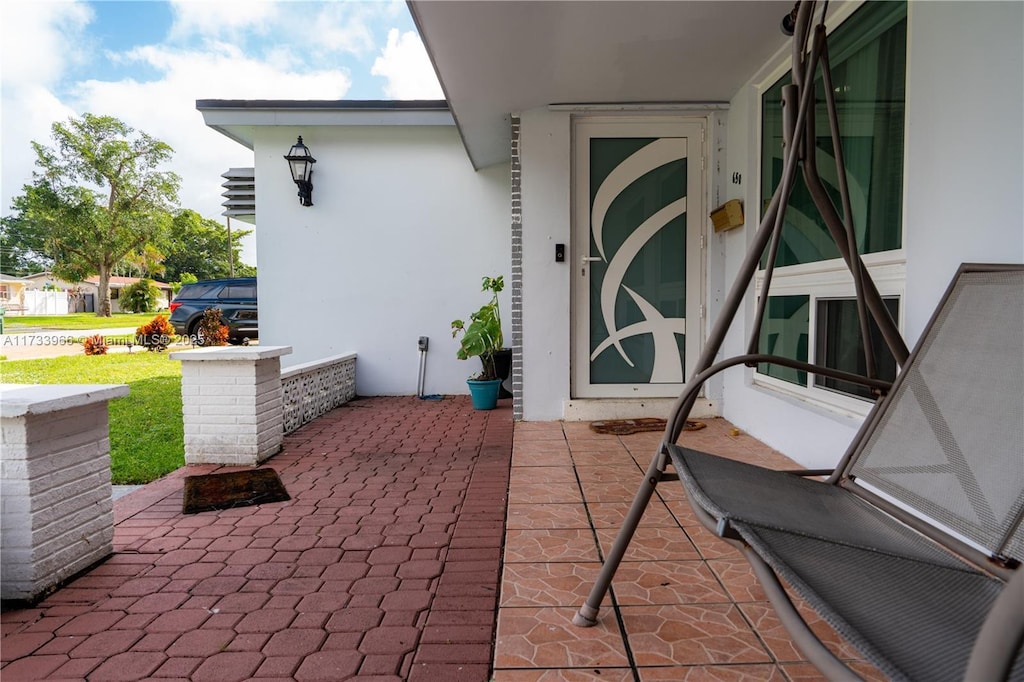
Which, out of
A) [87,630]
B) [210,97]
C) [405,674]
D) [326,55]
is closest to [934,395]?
[405,674]

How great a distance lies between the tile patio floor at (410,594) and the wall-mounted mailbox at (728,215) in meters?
1.62

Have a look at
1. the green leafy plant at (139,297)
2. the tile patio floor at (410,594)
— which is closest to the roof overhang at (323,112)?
the tile patio floor at (410,594)

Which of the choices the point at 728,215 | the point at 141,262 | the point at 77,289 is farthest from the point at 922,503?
the point at 141,262

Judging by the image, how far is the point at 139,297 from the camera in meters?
21.6

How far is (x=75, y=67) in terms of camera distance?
1623 centimetres

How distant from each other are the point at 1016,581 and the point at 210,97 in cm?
660

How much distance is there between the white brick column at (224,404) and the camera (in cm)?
328

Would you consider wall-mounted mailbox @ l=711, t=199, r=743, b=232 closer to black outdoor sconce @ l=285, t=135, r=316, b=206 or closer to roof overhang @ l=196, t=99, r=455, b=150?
roof overhang @ l=196, t=99, r=455, b=150

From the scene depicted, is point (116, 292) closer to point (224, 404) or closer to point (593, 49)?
point (224, 404)

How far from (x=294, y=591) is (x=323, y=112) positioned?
16.4 ft

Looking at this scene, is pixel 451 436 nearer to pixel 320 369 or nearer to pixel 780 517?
pixel 320 369

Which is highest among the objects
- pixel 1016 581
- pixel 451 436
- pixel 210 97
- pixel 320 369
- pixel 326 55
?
pixel 326 55

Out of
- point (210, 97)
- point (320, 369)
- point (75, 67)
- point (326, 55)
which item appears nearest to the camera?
point (320, 369)

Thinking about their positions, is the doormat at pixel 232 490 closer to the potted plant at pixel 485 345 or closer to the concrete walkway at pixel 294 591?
the concrete walkway at pixel 294 591
